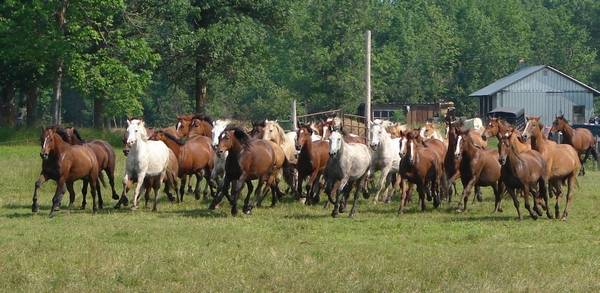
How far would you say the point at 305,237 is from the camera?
48.6ft

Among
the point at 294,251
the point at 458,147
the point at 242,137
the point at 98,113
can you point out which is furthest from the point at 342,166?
the point at 98,113

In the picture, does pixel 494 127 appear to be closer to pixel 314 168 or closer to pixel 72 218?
pixel 314 168

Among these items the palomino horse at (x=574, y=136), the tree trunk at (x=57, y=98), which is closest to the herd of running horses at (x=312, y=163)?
the palomino horse at (x=574, y=136)

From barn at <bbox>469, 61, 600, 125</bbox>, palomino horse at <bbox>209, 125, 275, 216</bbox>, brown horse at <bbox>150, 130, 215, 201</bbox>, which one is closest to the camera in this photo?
palomino horse at <bbox>209, 125, 275, 216</bbox>

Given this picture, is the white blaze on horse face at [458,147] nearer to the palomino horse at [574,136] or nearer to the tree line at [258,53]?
the palomino horse at [574,136]

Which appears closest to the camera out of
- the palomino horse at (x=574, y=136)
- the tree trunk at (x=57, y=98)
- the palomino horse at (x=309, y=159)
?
the palomino horse at (x=309, y=159)

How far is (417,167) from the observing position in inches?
747

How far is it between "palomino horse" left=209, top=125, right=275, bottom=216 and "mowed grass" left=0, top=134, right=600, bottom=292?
19.0 inches

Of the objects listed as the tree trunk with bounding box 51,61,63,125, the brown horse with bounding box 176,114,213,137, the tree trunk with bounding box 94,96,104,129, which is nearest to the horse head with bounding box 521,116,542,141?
the brown horse with bounding box 176,114,213,137

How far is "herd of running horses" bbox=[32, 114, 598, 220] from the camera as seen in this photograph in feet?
56.5

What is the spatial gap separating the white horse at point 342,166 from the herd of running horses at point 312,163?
2cm

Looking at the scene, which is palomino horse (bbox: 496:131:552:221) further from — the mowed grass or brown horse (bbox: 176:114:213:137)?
brown horse (bbox: 176:114:213:137)

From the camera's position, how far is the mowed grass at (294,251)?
10.8 metres

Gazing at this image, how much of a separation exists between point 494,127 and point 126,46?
74.8 ft
